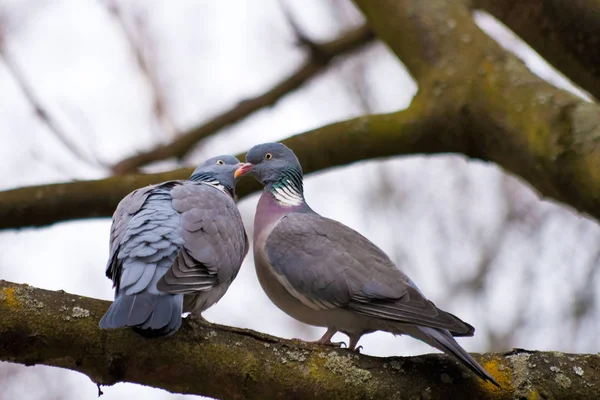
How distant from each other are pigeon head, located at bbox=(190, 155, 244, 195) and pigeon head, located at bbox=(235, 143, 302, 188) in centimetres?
5

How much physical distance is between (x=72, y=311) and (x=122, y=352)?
0.23 m

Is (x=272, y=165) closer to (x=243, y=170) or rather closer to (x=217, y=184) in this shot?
(x=243, y=170)

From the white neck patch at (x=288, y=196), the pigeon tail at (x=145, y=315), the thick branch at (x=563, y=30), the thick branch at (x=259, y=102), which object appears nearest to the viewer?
the pigeon tail at (x=145, y=315)

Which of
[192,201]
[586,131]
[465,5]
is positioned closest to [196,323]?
[192,201]

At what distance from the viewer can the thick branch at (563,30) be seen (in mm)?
4117

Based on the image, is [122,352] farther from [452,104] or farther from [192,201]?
[452,104]

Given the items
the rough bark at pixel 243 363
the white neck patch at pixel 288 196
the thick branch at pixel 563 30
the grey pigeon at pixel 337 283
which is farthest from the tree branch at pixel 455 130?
the rough bark at pixel 243 363

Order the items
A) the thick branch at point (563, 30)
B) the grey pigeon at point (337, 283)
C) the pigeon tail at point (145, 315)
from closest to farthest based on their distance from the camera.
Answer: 1. the pigeon tail at point (145, 315)
2. the grey pigeon at point (337, 283)
3. the thick branch at point (563, 30)

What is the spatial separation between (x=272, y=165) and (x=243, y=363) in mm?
1832

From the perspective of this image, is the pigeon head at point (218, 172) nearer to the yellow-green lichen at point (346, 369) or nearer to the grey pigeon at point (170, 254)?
the grey pigeon at point (170, 254)

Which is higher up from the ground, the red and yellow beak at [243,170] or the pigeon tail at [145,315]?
the pigeon tail at [145,315]

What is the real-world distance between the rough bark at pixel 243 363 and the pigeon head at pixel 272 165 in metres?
1.55

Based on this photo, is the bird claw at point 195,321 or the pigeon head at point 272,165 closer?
Result: the bird claw at point 195,321

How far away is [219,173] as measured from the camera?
4.52 meters
